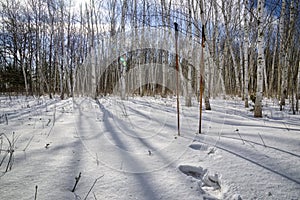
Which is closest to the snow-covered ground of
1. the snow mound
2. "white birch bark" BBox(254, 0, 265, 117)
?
the snow mound

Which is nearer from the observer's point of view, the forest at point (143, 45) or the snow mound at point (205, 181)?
the snow mound at point (205, 181)

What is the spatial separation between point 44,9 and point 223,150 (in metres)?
15.3

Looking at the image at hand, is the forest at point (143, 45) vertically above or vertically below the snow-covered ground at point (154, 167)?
above

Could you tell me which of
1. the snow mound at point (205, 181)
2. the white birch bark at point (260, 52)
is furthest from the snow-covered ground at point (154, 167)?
the white birch bark at point (260, 52)

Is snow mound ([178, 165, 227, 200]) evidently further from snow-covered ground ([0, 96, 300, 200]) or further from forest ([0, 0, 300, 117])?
forest ([0, 0, 300, 117])

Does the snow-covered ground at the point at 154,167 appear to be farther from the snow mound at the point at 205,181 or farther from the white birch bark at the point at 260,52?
the white birch bark at the point at 260,52

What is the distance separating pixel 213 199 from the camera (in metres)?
1.12

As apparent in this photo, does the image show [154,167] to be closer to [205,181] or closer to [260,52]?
[205,181]

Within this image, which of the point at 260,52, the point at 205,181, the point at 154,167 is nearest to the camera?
the point at 205,181

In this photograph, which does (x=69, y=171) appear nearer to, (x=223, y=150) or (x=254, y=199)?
(x=254, y=199)

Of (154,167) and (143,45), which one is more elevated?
(143,45)


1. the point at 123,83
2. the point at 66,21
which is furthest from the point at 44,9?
the point at 123,83

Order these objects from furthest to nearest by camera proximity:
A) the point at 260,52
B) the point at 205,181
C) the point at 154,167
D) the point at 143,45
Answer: the point at 143,45 → the point at 260,52 → the point at 154,167 → the point at 205,181

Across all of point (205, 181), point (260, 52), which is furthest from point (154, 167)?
point (260, 52)
